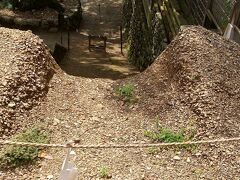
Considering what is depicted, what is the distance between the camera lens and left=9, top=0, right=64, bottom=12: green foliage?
16.8 metres

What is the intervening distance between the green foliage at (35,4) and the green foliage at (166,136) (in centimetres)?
1199

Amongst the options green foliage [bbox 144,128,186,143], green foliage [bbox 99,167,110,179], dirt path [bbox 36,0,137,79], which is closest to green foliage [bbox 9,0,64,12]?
dirt path [bbox 36,0,137,79]

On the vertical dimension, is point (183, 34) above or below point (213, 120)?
above

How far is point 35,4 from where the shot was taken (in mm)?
16953

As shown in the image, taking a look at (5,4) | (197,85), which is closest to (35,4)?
(5,4)

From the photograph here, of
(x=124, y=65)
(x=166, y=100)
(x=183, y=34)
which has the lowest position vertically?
(x=124, y=65)

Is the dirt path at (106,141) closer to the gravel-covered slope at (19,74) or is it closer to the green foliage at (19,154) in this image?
the green foliage at (19,154)

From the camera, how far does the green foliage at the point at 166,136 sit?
6355 mm

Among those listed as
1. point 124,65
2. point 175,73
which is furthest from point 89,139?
point 124,65

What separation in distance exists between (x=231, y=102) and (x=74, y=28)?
12.0 metres

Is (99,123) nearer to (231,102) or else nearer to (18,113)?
(18,113)

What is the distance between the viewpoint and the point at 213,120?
21.3 feet

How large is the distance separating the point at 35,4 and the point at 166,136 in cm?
1232

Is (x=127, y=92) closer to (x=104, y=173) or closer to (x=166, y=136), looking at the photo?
(x=166, y=136)
